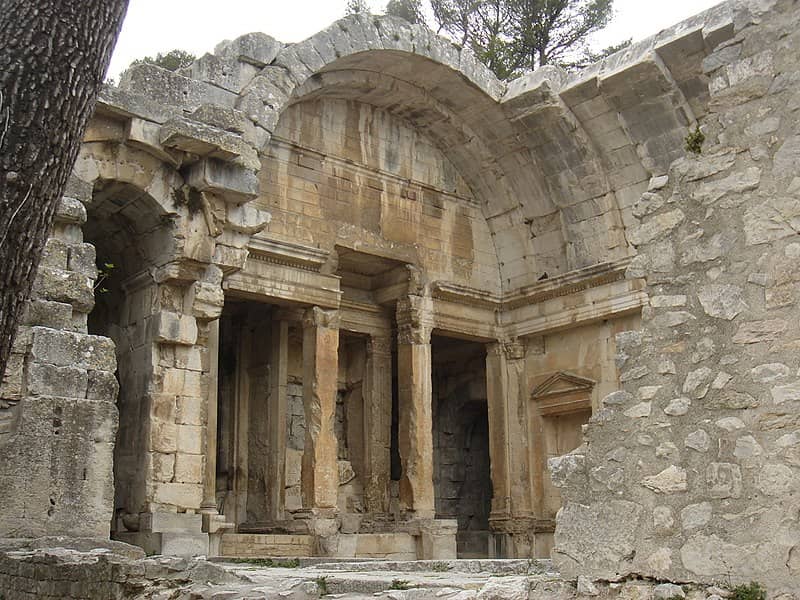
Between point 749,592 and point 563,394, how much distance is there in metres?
10.5

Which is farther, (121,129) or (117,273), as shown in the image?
(117,273)

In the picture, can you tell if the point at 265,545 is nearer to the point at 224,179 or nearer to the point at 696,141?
the point at 224,179

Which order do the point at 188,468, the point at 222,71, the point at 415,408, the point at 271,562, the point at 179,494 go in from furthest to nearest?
the point at 415,408
the point at 222,71
the point at 188,468
the point at 179,494
the point at 271,562

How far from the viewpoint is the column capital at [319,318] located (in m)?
14.1

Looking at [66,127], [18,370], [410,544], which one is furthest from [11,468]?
[410,544]

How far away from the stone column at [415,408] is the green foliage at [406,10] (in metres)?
8.48

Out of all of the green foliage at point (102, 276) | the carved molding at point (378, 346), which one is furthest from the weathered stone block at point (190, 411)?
the carved molding at point (378, 346)

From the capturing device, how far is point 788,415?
206 inches

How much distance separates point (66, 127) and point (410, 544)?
11.6 meters

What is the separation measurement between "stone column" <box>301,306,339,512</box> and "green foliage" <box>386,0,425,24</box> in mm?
9441

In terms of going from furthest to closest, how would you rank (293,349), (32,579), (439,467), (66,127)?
1. (439,467)
2. (293,349)
3. (32,579)
4. (66,127)

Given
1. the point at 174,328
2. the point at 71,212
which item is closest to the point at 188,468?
the point at 174,328

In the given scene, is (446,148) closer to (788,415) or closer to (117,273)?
(117,273)

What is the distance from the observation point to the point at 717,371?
550 centimetres
